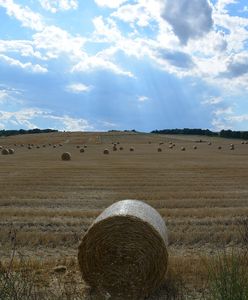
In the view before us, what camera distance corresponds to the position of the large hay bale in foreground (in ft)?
24.9

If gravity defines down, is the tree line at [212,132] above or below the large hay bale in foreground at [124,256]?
above

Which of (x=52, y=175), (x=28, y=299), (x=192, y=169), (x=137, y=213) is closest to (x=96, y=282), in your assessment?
(x=137, y=213)

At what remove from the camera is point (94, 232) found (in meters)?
7.96

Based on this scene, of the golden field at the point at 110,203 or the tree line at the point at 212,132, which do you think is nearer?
the golden field at the point at 110,203

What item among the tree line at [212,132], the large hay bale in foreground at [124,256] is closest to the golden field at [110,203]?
the large hay bale in foreground at [124,256]

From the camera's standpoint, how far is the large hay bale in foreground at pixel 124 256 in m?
7.59

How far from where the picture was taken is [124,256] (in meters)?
7.77

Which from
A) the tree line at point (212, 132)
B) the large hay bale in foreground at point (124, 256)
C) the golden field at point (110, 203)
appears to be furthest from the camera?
the tree line at point (212, 132)

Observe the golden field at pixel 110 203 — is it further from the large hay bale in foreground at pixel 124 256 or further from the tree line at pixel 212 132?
the tree line at pixel 212 132

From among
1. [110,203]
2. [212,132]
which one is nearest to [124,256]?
[110,203]

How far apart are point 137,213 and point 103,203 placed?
26.5 feet

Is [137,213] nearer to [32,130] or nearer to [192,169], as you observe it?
[192,169]

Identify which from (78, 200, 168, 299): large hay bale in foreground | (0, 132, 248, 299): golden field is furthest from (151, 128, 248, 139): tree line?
(78, 200, 168, 299): large hay bale in foreground

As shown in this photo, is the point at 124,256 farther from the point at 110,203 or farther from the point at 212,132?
the point at 212,132
